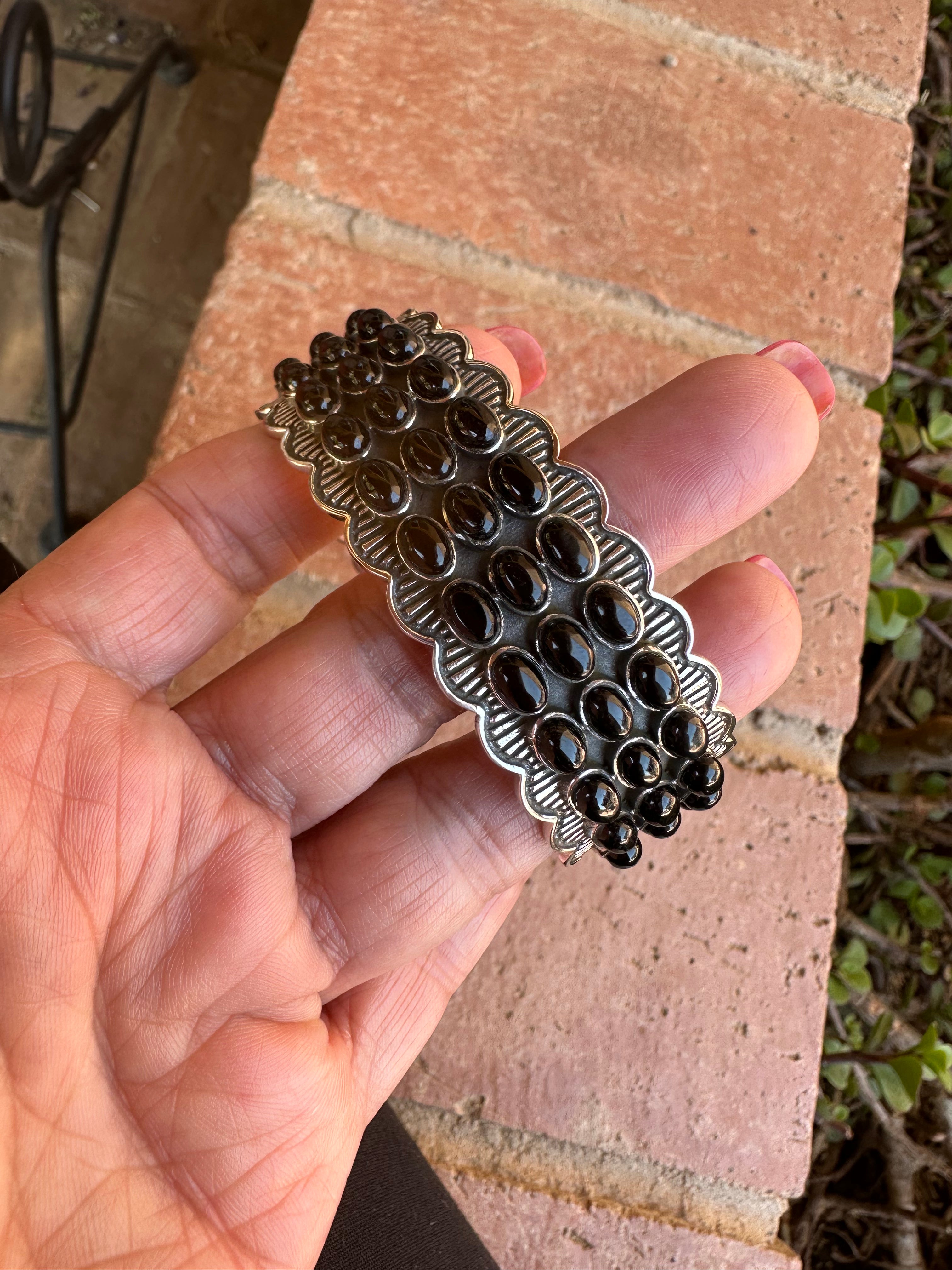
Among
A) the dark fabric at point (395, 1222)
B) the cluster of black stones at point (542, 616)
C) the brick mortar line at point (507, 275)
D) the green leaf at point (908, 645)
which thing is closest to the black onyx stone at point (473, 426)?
the cluster of black stones at point (542, 616)

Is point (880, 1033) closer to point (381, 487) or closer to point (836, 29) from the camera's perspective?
point (381, 487)

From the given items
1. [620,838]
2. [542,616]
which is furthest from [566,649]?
[620,838]

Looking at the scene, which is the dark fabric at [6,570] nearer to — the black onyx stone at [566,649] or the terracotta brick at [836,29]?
the black onyx stone at [566,649]

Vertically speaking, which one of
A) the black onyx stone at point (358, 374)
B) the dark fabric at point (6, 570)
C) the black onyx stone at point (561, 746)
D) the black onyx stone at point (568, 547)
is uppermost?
the black onyx stone at point (358, 374)

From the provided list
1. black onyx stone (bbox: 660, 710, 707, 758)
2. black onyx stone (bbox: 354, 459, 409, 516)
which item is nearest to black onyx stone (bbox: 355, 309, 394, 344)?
black onyx stone (bbox: 354, 459, 409, 516)

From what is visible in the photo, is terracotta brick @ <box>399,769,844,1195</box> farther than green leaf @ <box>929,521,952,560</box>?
No

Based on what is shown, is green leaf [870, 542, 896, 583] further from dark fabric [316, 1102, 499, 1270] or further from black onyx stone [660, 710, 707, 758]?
dark fabric [316, 1102, 499, 1270]
